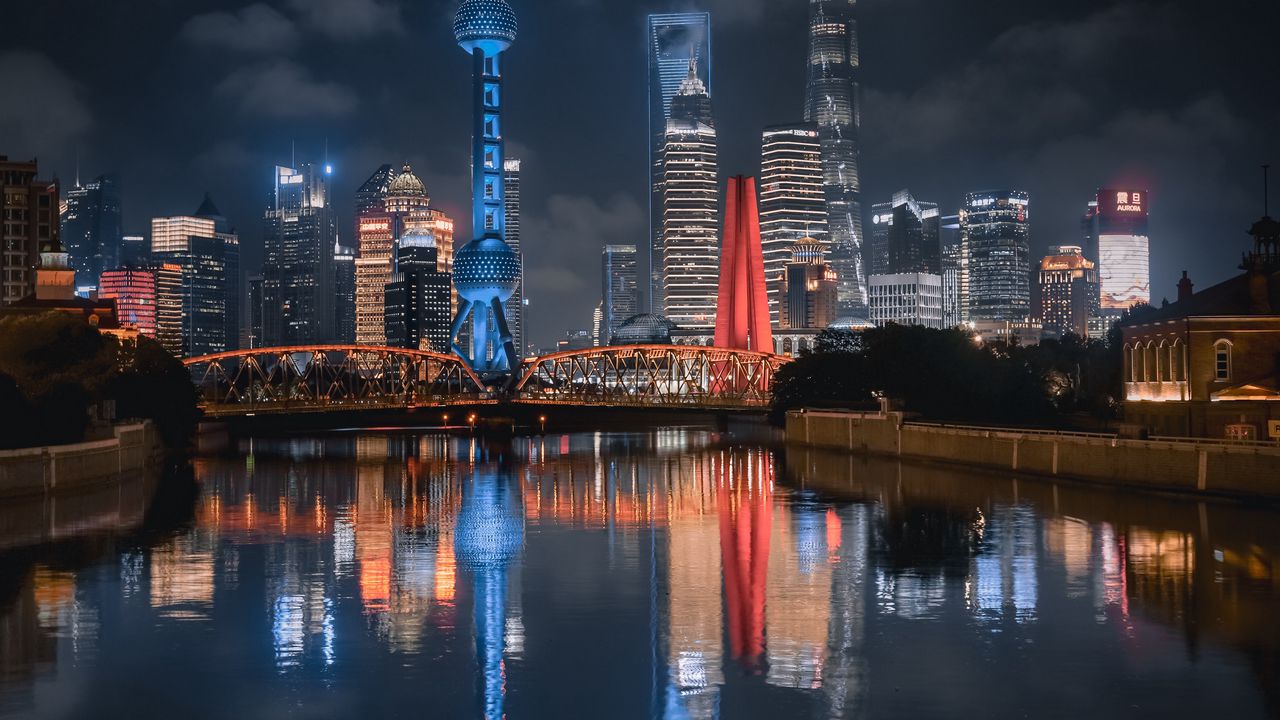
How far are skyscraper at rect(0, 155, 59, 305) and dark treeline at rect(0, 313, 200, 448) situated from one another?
75.4m

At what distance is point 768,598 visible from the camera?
3088 centimetres

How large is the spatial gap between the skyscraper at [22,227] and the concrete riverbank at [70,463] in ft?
329

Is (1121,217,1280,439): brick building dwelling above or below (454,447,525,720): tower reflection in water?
above

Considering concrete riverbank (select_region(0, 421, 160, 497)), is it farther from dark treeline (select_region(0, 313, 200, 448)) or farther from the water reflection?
the water reflection

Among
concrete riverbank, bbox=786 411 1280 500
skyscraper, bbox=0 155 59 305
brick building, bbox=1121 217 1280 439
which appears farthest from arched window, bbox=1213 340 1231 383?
skyscraper, bbox=0 155 59 305

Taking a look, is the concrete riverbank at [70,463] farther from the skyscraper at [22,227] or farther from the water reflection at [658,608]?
the skyscraper at [22,227]

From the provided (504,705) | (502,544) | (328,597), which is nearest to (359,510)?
(502,544)

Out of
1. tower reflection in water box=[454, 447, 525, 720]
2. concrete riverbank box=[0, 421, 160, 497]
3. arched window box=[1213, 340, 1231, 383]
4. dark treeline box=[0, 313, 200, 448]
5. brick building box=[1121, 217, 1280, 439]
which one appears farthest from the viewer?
arched window box=[1213, 340, 1231, 383]

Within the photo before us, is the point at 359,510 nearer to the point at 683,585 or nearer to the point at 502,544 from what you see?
the point at 502,544

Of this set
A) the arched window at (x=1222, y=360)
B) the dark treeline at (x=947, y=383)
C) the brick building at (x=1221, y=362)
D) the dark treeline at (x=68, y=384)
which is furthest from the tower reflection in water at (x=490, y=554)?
the dark treeline at (x=947, y=383)

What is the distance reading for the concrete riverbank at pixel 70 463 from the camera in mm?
54656

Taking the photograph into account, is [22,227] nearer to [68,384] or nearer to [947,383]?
[68,384]

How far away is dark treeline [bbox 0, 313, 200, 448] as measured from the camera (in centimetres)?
6369

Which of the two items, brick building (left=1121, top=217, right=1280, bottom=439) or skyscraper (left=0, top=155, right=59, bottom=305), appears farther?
skyscraper (left=0, top=155, right=59, bottom=305)
